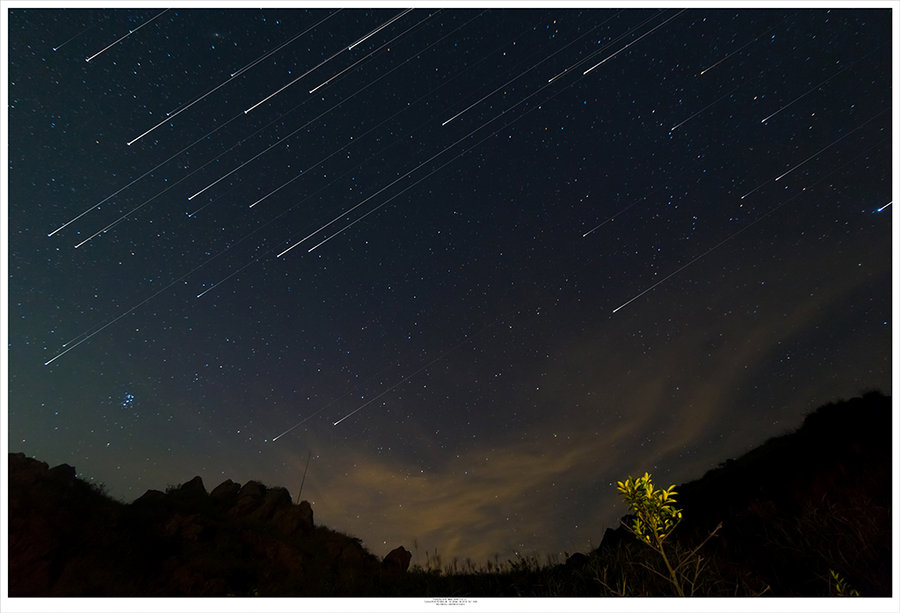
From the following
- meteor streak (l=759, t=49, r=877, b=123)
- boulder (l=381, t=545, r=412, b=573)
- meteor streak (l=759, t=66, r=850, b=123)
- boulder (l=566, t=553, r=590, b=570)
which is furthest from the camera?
boulder (l=381, t=545, r=412, b=573)

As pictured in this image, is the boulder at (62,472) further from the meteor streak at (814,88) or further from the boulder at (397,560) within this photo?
the meteor streak at (814,88)

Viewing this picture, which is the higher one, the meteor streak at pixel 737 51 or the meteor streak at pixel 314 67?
the meteor streak at pixel 314 67

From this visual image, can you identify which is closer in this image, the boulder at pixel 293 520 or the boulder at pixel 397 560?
the boulder at pixel 397 560

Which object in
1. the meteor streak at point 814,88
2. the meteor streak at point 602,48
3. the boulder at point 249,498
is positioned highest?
the meteor streak at point 602,48

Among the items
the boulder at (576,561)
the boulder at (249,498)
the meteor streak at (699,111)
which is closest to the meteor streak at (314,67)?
the meteor streak at (699,111)

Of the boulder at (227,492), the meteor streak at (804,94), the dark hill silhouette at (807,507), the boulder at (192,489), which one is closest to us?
the meteor streak at (804,94)

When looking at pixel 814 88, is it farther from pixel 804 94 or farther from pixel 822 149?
pixel 822 149

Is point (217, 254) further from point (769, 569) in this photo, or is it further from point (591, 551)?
point (769, 569)

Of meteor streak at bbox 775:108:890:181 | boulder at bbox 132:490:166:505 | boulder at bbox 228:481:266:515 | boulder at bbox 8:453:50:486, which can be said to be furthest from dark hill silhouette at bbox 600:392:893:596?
boulder at bbox 228:481:266:515

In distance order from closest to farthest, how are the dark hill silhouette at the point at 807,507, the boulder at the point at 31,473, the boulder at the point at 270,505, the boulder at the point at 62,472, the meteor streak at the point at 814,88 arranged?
1. the meteor streak at the point at 814,88
2. the dark hill silhouette at the point at 807,507
3. the boulder at the point at 31,473
4. the boulder at the point at 62,472
5. the boulder at the point at 270,505

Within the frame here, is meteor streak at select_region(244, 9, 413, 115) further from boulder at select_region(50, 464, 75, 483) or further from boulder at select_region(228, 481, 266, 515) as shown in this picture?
boulder at select_region(228, 481, 266, 515)
